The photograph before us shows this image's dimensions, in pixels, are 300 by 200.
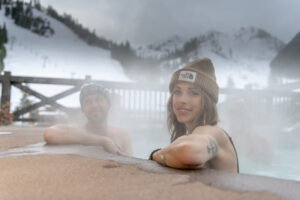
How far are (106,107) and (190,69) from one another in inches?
49.1

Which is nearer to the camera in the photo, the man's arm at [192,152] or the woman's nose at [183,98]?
the man's arm at [192,152]

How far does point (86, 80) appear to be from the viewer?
19.7ft

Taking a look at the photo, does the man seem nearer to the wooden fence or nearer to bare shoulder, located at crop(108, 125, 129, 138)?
bare shoulder, located at crop(108, 125, 129, 138)

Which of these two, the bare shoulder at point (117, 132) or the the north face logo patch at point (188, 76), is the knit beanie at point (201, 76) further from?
the bare shoulder at point (117, 132)

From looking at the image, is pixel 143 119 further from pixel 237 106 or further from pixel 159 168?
pixel 159 168

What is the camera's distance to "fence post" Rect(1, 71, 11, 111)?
5.76 m

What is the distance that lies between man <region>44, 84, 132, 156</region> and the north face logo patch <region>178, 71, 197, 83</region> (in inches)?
37.9

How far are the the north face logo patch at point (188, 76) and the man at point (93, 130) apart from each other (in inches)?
37.9

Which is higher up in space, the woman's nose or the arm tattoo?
the woman's nose

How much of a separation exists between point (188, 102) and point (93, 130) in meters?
1.37

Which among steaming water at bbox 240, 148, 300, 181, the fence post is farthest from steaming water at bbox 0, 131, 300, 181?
the fence post

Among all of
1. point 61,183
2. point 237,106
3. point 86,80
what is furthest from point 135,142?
point 61,183

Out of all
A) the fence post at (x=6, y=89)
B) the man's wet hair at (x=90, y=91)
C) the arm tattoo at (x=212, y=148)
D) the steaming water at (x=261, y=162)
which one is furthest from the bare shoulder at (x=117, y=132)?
the fence post at (x=6, y=89)

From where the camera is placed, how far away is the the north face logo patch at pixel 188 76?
1.49m
